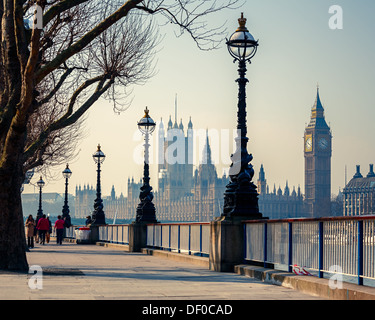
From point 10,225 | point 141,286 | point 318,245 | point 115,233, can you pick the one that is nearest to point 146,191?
point 115,233

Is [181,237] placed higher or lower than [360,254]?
lower

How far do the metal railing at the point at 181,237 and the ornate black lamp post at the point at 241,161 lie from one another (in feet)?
7.84

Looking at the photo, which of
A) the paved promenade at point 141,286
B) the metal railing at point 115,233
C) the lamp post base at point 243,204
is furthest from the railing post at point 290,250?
the metal railing at point 115,233

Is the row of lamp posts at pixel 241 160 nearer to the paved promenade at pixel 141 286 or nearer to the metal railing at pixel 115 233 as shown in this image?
the paved promenade at pixel 141 286

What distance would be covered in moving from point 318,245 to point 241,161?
4.73 m

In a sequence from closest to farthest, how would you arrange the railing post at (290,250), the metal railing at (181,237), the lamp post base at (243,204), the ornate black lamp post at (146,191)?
the railing post at (290,250) → the lamp post base at (243,204) → the metal railing at (181,237) → the ornate black lamp post at (146,191)

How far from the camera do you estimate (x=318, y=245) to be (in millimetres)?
12109

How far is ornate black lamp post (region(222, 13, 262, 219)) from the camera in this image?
53.8 feet

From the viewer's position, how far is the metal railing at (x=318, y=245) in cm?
1042

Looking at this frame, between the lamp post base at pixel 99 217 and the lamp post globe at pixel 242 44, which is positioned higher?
the lamp post globe at pixel 242 44

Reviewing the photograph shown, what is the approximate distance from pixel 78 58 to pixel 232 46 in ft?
30.2

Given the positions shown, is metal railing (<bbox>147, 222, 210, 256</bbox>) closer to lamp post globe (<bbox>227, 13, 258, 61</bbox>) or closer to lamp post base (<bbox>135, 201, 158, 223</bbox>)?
lamp post base (<bbox>135, 201, 158, 223</bbox>)

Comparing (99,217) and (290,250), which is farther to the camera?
(99,217)

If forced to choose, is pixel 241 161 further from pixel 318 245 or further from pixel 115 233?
pixel 115 233
